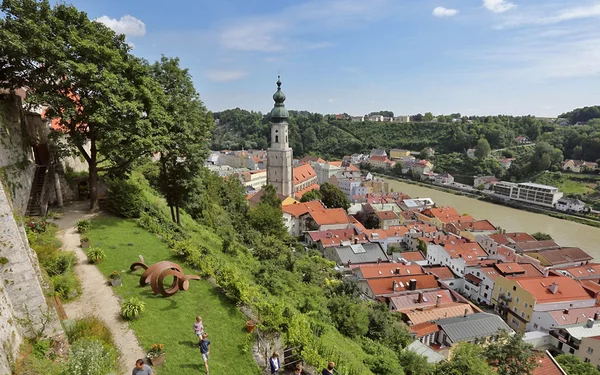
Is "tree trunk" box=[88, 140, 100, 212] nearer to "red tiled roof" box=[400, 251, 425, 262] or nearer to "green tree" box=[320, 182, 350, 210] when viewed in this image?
"red tiled roof" box=[400, 251, 425, 262]

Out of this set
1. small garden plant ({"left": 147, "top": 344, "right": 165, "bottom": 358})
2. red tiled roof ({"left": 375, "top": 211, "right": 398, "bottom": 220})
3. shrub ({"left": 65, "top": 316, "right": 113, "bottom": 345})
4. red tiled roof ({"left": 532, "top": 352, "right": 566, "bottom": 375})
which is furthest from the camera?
red tiled roof ({"left": 375, "top": 211, "right": 398, "bottom": 220})

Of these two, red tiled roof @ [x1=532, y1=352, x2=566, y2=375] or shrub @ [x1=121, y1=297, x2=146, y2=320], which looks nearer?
shrub @ [x1=121, y1=297, x2=146, y2=320]

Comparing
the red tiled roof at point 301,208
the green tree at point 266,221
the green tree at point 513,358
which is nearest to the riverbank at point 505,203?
the red tiled roof at point 301,208

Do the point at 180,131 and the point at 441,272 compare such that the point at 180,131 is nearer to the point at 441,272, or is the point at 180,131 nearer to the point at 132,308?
the point at 132,308

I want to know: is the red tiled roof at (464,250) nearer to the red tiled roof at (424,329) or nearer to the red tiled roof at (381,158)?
the red tiled roof at (424,329)

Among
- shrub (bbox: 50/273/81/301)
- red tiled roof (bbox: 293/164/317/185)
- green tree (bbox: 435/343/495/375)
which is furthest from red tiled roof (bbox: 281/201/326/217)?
shrub (bbox: 50/273/81/301)
